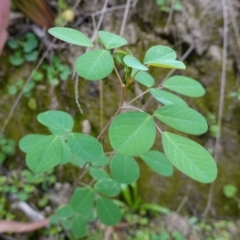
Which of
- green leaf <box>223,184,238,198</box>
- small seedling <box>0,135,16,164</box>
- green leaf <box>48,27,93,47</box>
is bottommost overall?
small seedling <box>0,135,16,164</box>

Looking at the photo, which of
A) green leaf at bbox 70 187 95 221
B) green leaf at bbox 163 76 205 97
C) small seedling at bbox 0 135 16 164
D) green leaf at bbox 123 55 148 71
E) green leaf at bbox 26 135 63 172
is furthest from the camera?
small seedling at bbox 0 135 16 164

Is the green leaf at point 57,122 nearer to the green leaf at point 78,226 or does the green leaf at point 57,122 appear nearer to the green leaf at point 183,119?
the green leaf at point 183,119

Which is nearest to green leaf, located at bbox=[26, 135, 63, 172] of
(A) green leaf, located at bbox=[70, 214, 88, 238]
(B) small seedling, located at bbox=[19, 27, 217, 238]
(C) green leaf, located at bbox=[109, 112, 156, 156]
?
(B) small seedling, located at bbox=[19, 27, 217, 238]

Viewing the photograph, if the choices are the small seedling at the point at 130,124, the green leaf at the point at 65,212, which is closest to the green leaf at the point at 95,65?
the small seedling at the point at 130,124

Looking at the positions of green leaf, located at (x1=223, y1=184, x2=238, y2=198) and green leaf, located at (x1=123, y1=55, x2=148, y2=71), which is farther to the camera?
green leaf, located at (x1=223, y1=184, x2=238, y2=198)

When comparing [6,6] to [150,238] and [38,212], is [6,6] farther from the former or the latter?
[150,238]

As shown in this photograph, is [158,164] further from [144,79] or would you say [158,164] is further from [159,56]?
[159,56]

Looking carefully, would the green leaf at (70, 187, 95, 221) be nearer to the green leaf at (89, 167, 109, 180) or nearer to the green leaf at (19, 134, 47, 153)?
the green leaf at (89, 167, 109, 180)
